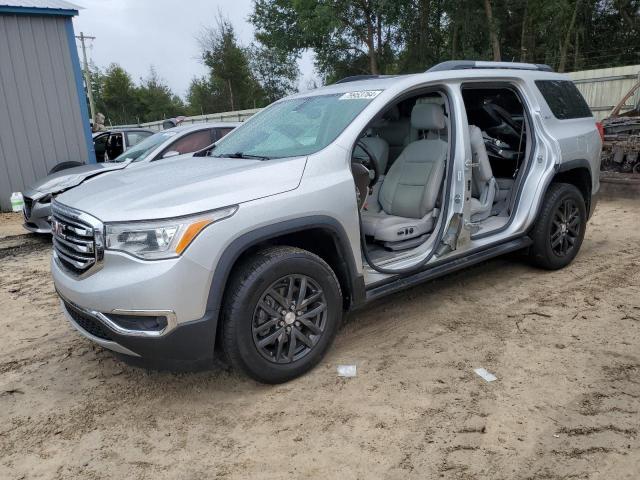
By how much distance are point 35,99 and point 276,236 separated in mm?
9093

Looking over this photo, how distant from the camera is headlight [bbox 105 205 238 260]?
2506mm

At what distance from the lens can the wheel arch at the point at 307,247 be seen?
2.61 m

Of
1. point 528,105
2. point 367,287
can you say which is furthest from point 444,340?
point 528,105

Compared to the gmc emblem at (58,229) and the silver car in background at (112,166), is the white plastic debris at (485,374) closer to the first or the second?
the gmc emblem at (58,229)

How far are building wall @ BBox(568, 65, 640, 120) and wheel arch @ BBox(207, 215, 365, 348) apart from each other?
1196 cm

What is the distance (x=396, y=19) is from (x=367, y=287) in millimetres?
23098

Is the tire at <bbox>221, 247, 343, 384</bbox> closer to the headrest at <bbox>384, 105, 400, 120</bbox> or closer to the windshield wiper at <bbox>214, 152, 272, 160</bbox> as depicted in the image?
the windshield wiper at <bbox>214, 152, 272, 160</bbox>

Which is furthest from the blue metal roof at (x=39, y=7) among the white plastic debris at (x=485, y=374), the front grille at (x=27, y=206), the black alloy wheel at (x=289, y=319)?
the white plastic debris at (x=485, y=374)

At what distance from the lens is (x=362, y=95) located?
348 centimetres

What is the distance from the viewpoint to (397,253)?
372cm

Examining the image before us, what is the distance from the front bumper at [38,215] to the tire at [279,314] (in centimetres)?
510

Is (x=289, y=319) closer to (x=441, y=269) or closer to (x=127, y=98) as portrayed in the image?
(x=441, y=269)

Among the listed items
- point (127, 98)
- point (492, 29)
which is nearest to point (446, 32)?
point (492, 29)

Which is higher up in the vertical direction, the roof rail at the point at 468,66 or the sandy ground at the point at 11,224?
the roof rail at the point at 468,66
